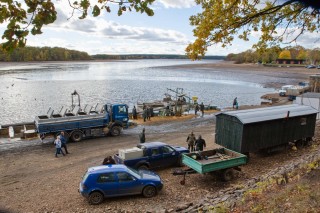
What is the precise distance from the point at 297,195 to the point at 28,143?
64.7ft

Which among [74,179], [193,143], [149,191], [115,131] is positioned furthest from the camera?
[115,131]

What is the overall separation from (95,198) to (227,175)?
6108 millimetres

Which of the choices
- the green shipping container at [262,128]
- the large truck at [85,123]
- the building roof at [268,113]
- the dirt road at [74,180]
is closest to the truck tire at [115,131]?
the large truck at [85,123]

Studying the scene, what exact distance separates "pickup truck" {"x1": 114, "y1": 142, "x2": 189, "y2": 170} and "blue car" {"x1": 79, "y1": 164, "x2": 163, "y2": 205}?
2.06 m

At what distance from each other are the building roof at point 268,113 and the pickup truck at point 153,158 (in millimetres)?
3644

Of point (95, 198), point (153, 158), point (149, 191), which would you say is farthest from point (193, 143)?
point (95, 198)

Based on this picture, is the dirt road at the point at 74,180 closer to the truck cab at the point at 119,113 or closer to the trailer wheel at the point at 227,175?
the trailer wheel at the point at 227,175

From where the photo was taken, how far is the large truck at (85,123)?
69.9 feet

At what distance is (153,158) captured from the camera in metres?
15.1

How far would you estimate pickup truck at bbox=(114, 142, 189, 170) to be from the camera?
14.7 metres

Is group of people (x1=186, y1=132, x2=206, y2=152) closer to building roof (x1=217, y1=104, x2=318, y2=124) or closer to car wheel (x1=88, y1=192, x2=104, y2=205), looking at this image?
building roof (x1=217, y1=104, x2=318, y2=124)

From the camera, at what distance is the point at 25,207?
11766 millimetres

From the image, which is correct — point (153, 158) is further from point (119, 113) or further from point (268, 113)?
point (119, 113)

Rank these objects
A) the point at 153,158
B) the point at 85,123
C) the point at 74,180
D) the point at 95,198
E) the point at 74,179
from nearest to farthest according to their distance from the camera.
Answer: the point at 95,198, the point at 74,180, the point at 74,179, the point at 153,158, the point at 85,123
